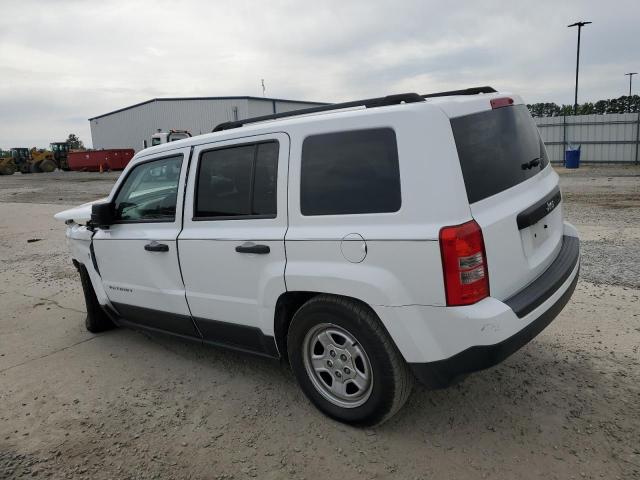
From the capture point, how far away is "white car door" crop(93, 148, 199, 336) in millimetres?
3742

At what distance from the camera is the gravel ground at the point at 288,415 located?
107 inches

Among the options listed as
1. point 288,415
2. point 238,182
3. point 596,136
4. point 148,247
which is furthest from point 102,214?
point 596,136

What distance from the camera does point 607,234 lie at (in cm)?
754

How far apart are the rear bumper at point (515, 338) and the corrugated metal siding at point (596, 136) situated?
23023 mm

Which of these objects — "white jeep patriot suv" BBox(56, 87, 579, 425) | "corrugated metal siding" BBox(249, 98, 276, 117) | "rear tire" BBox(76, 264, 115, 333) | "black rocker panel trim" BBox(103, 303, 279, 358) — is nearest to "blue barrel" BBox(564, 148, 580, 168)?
"white jeep patriot suv" BBox(56, 87, 579, 425)

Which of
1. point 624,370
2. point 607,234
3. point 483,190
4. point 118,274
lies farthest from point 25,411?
point 607,234

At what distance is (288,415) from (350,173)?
161 cm

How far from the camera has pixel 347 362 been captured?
2955 mm

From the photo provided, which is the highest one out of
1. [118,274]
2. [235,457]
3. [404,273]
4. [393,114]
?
[393,114]

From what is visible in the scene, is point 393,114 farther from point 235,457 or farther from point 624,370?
point 624,370

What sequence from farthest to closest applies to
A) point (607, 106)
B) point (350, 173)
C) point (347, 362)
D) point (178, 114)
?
point (607, 106), point (178, 114), point (347, 362), point (350, 173)

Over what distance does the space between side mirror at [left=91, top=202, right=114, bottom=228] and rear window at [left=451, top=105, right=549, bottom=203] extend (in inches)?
115

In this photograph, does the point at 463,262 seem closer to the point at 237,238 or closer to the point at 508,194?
the point at 508,194

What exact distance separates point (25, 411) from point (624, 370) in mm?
4150
